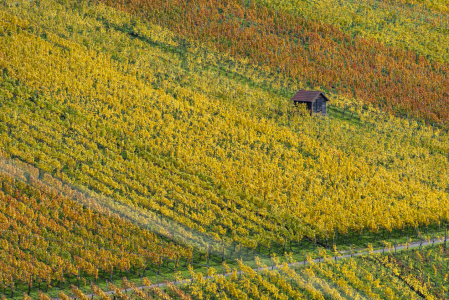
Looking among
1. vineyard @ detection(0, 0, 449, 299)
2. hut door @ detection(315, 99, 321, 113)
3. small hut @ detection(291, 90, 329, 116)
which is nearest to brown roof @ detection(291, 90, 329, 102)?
small hut @ detection(291, 90, 329, 116)

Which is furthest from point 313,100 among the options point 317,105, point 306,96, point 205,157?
point 205,157

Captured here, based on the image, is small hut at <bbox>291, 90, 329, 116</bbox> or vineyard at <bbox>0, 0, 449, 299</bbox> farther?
small hut at <bbox>291, 90, 329, 116</bbox>

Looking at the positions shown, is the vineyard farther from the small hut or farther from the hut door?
the hut door

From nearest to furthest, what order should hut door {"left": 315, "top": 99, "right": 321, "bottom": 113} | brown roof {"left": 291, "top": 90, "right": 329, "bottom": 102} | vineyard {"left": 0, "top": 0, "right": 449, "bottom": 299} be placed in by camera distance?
vineyard {"left": 0, "top": 0, "right": 449, "bottom": 299}, brown roof {"left": 291, "top": 90, "right": 329, "bottom": 102}, hut door {"left": 315, "top": 99, "right": 321, "bottom": 113}

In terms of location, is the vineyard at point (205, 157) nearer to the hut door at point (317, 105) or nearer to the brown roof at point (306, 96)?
the brown roof at point (306, 96)

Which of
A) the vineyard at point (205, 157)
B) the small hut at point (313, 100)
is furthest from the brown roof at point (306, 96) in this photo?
the vineyard at point (205, 157)

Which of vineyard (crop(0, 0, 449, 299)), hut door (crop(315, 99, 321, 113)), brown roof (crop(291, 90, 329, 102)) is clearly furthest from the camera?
hut door (crop(315, 99, 321, 113))

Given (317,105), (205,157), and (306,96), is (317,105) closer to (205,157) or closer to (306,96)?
(306,96)
